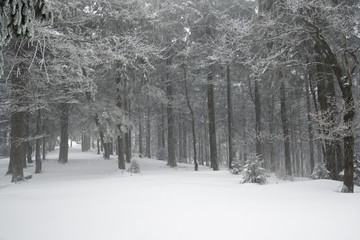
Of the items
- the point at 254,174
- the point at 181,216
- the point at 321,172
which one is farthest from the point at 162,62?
the point at 181,216

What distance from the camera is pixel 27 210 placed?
6.54 metres

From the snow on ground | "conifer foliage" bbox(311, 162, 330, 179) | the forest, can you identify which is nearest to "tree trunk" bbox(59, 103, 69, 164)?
the forest

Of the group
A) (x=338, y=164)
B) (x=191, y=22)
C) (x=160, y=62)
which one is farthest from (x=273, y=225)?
(x=160, y=62)

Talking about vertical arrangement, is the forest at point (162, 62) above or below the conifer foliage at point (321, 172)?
above

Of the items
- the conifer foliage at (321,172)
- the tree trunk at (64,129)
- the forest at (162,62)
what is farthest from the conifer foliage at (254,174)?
the tree trunk at (64,129)

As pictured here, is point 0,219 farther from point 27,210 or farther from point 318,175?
point 318,175

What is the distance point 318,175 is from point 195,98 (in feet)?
49.9

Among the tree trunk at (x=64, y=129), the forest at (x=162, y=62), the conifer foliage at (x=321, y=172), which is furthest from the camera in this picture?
the tree trunk at (x=64, y=129)

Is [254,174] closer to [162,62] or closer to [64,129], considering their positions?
[162,62]

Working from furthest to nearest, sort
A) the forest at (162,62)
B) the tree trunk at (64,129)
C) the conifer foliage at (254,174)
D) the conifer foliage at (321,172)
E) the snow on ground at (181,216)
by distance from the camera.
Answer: the tree trunk at (64,129) → the conifer foliage at (321,172) → the conifer foliage at (254,174) → the forest at (162,62) → the snow on ground at (181,216)

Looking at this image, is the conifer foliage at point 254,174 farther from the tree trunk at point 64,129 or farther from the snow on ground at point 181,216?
the tree trunk at point 64,129

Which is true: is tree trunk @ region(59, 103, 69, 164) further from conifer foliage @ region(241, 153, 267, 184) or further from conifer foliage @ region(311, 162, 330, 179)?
conifer foliage @ region(311, 162, 330, 179)

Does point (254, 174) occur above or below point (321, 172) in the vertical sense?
above

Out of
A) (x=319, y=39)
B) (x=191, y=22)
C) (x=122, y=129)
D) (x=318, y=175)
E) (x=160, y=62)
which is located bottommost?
(x=318, y=175)
